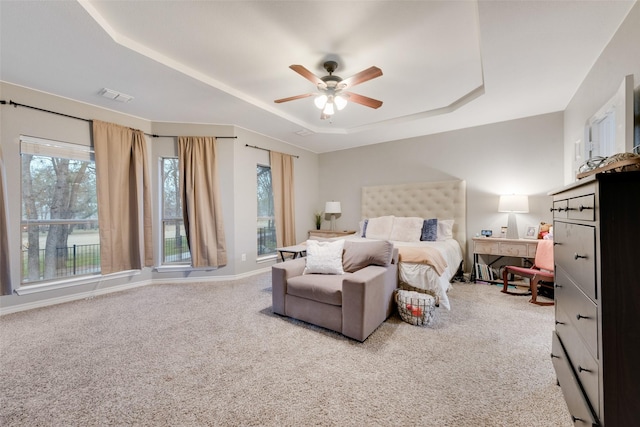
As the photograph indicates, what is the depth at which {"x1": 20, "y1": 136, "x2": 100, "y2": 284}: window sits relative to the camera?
2.98m

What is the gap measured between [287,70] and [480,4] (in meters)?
1.75

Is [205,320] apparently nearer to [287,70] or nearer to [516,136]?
[287,70]

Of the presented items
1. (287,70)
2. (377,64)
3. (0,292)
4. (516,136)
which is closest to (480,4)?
(377,64)

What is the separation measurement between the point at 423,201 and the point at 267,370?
153 inches

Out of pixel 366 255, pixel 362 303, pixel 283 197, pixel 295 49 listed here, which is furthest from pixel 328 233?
pixel 295 49

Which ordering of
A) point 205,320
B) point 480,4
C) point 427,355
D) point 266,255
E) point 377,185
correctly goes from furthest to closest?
point 377,185 → point 266,255 → point 205,320 → point 427,355 → point 480,4

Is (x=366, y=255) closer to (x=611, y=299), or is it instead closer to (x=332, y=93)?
(x=332, y=93)

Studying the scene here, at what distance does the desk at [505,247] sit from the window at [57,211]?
217 inches

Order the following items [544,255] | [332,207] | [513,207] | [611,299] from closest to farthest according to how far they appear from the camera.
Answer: [611,299], [544,255], [513,207], [332,207]

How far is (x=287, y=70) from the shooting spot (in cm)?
271

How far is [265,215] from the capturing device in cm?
505

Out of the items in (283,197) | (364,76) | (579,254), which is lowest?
(579,254)

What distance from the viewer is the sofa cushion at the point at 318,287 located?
2305 mm

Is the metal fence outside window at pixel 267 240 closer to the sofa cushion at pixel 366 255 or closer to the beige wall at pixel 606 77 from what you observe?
the sofa cushion at pixel 366 255
